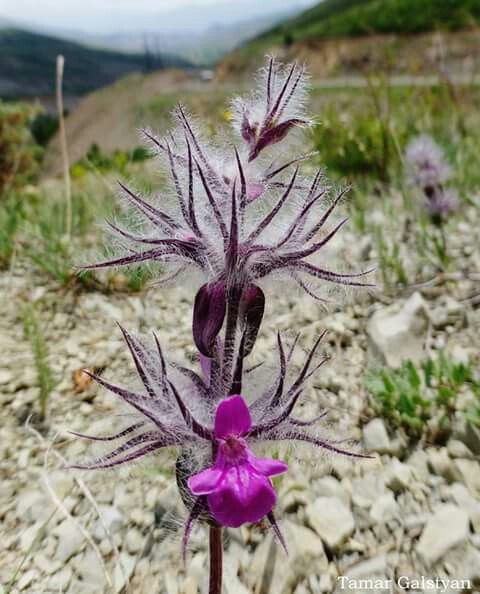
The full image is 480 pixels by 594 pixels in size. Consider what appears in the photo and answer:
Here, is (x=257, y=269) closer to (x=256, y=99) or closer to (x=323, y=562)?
(x=256, y=99)

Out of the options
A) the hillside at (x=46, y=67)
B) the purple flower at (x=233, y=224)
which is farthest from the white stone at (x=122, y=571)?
the hillside at (x=46, y=67)

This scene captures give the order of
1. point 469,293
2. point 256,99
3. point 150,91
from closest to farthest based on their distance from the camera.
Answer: point 256,99 → point 469,293 → point 150,91

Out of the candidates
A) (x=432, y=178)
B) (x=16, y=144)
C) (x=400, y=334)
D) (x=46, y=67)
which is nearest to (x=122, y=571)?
(x=400, y=334)

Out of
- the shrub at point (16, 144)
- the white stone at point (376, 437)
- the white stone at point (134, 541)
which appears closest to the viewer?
the white stone at point (134, 541)

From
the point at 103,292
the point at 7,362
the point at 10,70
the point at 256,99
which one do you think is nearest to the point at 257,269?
the point at 256,99

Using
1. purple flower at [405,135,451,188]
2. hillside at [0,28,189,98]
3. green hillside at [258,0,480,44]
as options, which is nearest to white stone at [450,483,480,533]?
purple flower at [405,135,451,188]

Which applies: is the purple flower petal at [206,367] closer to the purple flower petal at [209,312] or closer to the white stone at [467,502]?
the purple flower petal at [209,312]

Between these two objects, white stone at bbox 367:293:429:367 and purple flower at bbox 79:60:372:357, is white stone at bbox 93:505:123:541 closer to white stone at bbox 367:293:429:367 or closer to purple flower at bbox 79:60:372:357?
purple flower at bbox 79:60:372:357
